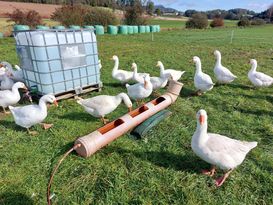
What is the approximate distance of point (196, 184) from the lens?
359 cm

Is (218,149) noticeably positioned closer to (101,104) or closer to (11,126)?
(101,104)

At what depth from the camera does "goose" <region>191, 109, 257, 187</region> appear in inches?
138

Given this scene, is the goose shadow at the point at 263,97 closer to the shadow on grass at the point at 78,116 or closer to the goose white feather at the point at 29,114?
the shadow on grass at the point at 78,116

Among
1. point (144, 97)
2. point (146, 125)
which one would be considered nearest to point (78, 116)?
point (144, 97)

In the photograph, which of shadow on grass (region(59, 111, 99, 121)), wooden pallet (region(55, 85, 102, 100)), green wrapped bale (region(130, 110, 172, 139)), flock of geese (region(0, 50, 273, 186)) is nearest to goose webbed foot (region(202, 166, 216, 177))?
flock of geese (region(0, 50, 273, 186))

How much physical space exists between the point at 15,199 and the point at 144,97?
12.4 ft

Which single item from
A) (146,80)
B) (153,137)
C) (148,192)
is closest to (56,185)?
(148,192)

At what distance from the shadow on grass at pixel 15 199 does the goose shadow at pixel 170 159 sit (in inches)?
60.5

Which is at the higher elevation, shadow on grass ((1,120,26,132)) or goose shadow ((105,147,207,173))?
shadow on grass ((1,120,26,132))

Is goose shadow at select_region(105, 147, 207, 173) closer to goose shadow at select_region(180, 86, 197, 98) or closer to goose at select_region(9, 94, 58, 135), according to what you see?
goose at select_region(9, 94, 58, 135)

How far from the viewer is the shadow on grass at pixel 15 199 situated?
3.32 m

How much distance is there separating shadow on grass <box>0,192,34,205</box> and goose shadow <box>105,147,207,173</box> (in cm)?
154

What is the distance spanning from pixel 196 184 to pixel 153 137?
1.45 m

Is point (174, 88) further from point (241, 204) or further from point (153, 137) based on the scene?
point (241, 204)
